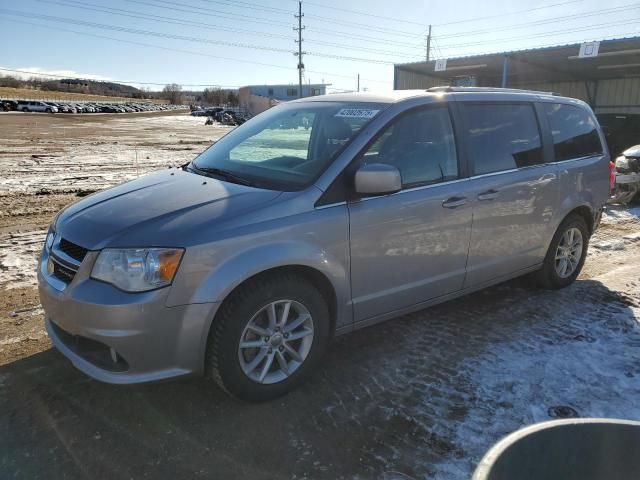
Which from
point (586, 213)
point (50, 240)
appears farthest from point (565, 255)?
point (50, 240)

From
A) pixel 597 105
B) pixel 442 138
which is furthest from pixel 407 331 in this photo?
pixel 597 105

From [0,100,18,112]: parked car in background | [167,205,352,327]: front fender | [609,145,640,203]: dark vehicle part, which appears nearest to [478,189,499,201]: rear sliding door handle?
[167,205,352,327]: front fender

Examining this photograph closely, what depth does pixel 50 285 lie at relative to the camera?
302 centimetres

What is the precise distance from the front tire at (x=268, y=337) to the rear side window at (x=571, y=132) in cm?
301

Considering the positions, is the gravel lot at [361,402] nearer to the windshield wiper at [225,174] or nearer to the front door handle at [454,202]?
the front door handle at [454,202]

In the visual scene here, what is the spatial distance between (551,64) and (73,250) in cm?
2430

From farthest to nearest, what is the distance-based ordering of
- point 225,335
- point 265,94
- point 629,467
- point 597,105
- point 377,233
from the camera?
point 265,94 → point 597,105 → point 377,233 → point 225,335 → point 629,467

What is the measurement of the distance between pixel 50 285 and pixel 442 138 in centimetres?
287

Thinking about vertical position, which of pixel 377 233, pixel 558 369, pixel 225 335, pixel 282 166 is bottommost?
pixel 558 369

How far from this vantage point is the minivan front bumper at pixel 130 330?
8.73 feet

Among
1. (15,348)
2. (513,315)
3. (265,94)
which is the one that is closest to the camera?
(15,348)

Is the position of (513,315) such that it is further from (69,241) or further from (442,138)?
(69,241)

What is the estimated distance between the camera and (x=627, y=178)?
9227 mm

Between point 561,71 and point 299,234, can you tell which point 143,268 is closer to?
point 299,234
